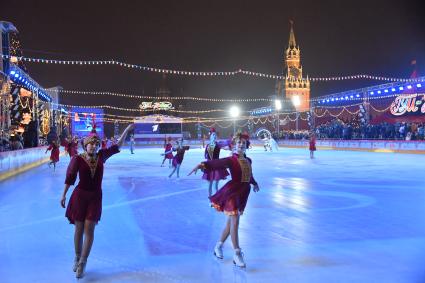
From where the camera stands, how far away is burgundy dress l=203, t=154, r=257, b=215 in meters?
4.49

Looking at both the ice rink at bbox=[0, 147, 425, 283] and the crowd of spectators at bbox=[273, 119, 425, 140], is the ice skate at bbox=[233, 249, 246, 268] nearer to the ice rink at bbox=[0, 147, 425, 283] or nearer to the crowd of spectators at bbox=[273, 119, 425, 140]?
the ice rink at bbox=[0, 147, 425, 283]

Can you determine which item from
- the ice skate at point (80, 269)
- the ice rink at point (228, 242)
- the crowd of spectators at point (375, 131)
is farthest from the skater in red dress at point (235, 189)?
the crowd of spectators at point (375, 131)

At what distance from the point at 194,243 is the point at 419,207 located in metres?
4.53

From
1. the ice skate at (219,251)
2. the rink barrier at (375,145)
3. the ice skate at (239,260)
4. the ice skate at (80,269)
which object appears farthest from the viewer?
the rink barrier at (375,145)

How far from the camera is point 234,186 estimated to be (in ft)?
15.0

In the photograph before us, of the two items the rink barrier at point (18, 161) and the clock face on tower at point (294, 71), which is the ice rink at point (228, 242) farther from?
the clock face on tower at point (294, 71)

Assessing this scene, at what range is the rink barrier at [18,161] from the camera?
1421 cm

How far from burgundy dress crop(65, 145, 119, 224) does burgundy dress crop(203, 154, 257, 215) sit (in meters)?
1.06

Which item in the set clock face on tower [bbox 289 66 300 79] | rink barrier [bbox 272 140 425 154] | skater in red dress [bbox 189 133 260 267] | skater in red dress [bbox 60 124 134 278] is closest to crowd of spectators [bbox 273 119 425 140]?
rink barrier [bbox 272 140 425 154]

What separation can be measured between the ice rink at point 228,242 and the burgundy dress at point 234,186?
56 centimetres

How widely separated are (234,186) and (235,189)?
4 cm

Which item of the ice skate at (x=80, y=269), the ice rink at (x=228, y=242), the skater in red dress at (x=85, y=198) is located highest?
the skater in red dress at (x=85, y=198)

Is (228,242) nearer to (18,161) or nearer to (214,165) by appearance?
(214,165)

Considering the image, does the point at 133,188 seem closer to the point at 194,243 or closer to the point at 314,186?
the point at 314,186
